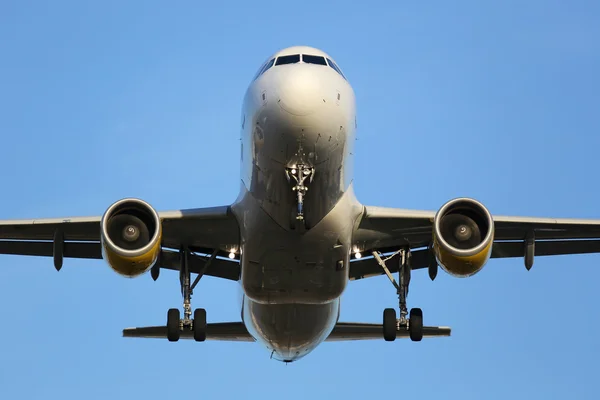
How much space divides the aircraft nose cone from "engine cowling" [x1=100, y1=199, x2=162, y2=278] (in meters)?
4.23

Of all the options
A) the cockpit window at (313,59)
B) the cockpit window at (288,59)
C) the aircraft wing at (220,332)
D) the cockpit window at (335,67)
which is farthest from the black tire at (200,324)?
the cockpit window at (313,59)

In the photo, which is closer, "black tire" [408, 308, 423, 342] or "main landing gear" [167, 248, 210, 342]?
"main landing gear" [167, 248, 210, 342]

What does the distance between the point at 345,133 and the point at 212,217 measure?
4653 mm

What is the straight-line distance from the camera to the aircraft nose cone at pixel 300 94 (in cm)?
2256

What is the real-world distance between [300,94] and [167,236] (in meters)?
6.77

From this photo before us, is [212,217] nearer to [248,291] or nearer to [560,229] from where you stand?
[248,291]

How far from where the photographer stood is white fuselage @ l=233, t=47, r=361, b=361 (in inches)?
900

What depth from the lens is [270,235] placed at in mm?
24969

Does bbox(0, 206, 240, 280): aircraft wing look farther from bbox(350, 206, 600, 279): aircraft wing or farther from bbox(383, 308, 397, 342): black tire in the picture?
bbox(383, 308, 397, 342): black tire

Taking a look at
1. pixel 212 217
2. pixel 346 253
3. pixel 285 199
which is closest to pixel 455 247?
pixel 346 253

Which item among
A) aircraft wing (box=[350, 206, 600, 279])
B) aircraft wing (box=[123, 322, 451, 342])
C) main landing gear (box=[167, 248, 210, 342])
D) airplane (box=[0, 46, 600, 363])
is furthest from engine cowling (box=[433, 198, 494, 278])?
main landing gear (box=[167, 248, 210, 342])

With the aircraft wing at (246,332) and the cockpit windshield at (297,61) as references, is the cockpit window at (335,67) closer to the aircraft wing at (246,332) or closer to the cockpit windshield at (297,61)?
the cockpit windshield at (297,61)

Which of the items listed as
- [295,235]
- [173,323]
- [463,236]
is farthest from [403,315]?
[173,323]

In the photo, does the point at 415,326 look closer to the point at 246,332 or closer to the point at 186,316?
the point at 246,332
